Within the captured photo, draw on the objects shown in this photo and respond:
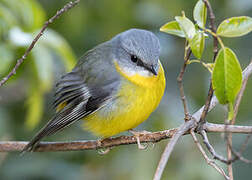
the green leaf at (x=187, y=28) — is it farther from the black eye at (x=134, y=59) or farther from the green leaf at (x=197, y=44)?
the black eye at (x=134, y=59)

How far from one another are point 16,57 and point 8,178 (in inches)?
61.2

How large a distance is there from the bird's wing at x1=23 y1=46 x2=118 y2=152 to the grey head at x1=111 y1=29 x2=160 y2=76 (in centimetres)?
15

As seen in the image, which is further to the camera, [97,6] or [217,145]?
[97,6]

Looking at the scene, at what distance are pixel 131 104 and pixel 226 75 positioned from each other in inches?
58.2

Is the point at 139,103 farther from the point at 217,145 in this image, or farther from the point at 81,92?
the point at 217,145

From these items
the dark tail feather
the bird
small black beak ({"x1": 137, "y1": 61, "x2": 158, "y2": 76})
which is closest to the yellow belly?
the bird

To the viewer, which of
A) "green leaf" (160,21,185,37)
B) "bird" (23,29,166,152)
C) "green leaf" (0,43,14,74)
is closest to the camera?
"green leaf" (160,21,185,37)

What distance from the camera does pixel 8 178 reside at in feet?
14.3

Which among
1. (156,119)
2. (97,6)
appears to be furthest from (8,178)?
(97,6)

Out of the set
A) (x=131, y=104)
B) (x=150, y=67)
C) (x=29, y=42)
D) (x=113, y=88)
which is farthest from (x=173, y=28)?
(x=29, y=42)

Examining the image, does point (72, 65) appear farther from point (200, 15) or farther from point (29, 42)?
point (200, 15)

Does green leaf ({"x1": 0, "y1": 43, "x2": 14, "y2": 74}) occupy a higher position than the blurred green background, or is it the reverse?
green leaf ({"x1": 0, "y1": 43, "x2": 14, "y2": 74})

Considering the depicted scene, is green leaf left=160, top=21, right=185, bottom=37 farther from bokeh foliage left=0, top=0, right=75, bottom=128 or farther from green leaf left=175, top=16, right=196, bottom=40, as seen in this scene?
bokeh foliage left=0, top=0, right=75, bottom=128

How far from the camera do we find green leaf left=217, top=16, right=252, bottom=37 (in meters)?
1.97
